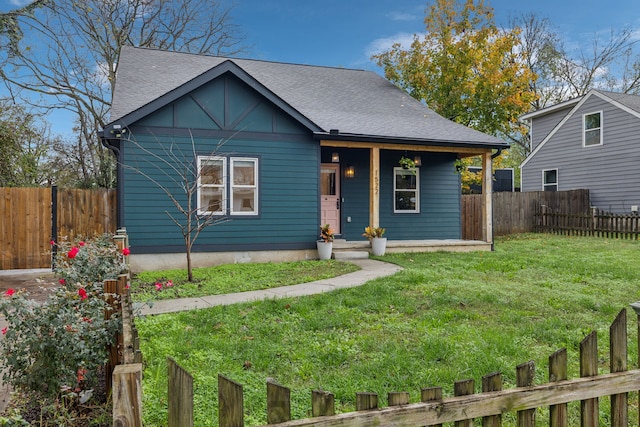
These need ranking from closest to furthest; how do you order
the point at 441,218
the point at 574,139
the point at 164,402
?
the point at 164,402 < the point at 441,218 < the point at 574,139

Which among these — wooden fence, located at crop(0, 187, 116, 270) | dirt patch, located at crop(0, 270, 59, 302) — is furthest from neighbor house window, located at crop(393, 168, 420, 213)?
dirt patch, located at crop(0, 270, 59, 302)

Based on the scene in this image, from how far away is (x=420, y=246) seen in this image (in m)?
11.6

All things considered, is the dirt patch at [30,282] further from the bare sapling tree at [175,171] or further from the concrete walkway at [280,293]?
the bare sapling tree at [175,171]

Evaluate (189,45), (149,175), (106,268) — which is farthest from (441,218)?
(189,45)

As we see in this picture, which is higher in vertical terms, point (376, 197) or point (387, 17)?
point (387, 17)

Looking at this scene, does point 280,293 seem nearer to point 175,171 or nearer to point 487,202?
point 175,171

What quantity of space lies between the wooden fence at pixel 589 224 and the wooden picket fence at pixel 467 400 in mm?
14818

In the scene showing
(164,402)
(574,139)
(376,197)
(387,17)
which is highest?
(387,17)

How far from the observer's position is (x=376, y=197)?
36.4 feet

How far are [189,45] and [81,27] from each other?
4791 mm

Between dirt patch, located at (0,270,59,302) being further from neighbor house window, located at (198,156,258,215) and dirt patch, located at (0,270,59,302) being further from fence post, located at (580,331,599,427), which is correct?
fence post, located at (580,331,599,427)

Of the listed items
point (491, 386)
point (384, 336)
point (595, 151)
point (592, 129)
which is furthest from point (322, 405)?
point (592, 129)

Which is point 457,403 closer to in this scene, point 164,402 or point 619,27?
point 164,402

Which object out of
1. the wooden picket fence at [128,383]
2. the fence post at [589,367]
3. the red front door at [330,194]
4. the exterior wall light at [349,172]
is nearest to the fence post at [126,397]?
the wooden picket fence at [128,383]
